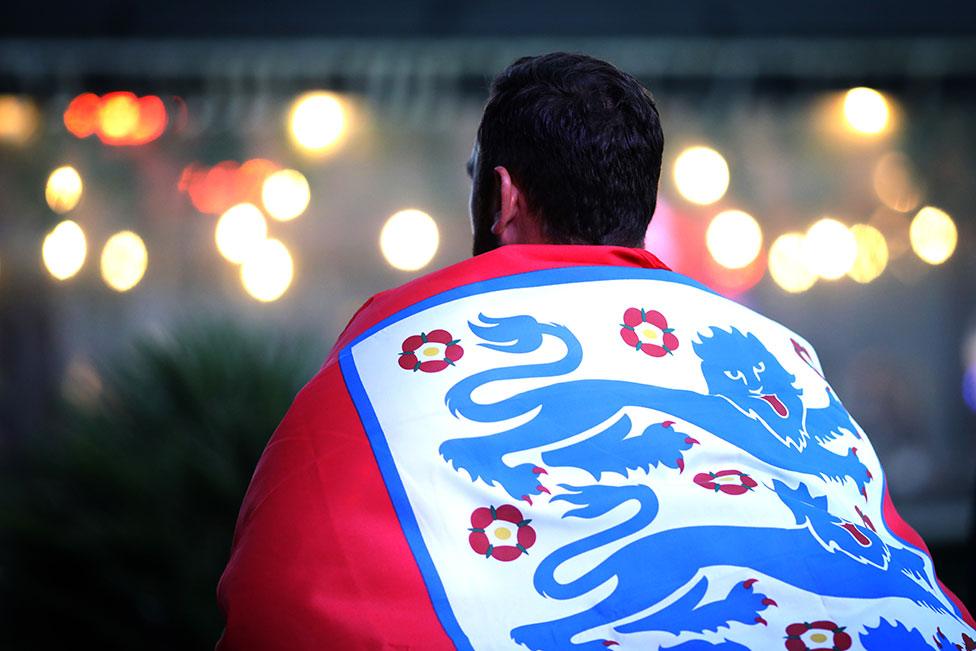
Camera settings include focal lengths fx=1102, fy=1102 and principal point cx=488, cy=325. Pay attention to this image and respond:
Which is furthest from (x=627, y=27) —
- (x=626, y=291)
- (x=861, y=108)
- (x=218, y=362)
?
(x=626, y=291)

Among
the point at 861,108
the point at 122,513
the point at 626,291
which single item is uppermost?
the point at 861,108

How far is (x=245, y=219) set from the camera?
4844 mm

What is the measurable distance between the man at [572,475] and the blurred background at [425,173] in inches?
125

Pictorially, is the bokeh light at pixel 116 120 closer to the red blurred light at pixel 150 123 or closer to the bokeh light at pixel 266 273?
the red blurred light at pixel 150 123

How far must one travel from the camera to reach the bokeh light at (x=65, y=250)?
4812mm

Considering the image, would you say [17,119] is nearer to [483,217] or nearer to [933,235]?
[483,217]

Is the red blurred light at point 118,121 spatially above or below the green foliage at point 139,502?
above

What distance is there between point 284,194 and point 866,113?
2.61 m

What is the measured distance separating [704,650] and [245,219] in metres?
3.97

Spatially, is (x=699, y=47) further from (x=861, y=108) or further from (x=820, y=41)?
(x=861, y=108)

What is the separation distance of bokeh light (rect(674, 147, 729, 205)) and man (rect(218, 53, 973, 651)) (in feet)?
11.5

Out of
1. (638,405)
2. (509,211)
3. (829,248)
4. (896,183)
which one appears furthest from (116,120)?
(638,405)

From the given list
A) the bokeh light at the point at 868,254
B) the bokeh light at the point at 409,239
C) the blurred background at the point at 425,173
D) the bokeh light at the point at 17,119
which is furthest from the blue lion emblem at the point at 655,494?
the bokeh light at the point at 17,119

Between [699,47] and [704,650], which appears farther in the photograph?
[699,47]
